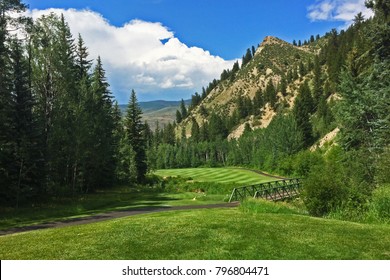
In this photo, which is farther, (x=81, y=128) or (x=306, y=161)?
(x=306, y=161)

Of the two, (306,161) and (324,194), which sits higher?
(306,161)

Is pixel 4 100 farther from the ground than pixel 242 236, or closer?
farther from the ground

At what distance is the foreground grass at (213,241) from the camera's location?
32.2 feet

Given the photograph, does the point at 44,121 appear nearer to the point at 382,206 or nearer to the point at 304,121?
the point at 382,206

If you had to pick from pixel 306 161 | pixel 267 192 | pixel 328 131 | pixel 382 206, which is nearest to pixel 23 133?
pixel 267 192

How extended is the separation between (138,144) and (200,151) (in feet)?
297

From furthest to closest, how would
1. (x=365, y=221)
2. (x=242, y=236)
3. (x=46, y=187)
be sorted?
1. (x=46, y=187)
2. (x=365, y=221)
3. (x=242, y=236)

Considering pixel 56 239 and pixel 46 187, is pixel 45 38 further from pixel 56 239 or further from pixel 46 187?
pixel 56 239

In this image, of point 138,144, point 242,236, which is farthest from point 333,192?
point 138,144

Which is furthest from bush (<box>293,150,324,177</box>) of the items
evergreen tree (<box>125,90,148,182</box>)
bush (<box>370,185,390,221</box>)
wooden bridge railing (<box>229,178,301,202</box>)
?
bush (<box>370,185,390,221</box>)

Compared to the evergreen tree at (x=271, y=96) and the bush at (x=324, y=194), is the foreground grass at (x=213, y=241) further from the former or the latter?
the evergreen tree at (x=271, y=96)

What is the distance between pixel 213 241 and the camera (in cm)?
1123

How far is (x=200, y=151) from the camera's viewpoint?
151 metres

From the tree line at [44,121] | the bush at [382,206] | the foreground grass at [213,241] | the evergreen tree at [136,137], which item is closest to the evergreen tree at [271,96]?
the evergreen tree at [136,137]
